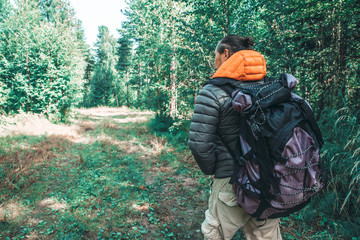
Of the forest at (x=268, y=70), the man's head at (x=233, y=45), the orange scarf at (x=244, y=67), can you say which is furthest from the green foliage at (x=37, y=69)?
the orange scarf at (x=244, y=67)

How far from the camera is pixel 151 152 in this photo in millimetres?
6707

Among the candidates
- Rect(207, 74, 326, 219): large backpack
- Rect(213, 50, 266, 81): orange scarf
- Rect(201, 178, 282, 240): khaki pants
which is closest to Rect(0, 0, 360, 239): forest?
Rect(201, 178, 282, 240): khaki pants

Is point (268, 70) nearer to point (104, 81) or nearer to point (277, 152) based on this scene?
point (277, 152)

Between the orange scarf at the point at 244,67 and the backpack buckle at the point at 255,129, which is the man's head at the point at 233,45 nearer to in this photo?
the orange scarf at the point at 244,67

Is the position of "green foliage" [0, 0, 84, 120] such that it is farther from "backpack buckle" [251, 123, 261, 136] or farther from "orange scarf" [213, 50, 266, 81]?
"backpack buckle" [251, 123, 261, 136]

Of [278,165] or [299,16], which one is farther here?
[299,16]

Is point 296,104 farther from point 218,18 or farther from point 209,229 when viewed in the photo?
point 218,18

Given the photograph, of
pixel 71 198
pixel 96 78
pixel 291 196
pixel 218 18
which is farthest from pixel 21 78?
pixel 96 78

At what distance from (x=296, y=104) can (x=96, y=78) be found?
111 feet

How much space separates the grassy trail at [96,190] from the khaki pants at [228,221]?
1.58 m

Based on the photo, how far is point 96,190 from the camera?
173 inches

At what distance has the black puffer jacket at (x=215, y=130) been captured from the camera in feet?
5.13

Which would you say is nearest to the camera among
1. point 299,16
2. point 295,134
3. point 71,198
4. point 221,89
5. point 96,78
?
point 295,134

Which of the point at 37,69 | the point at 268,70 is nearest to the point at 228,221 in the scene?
the point at 268,70
